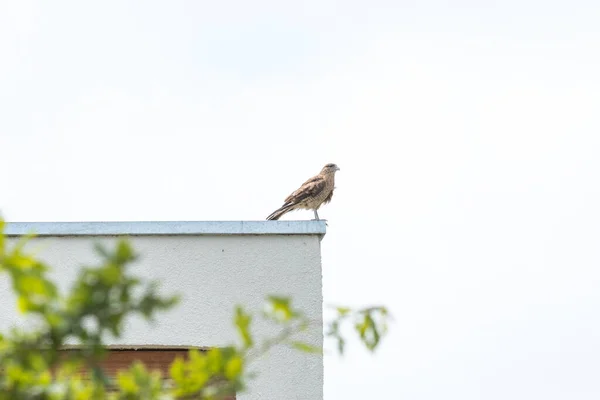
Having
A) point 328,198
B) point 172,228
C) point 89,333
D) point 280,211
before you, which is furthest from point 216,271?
point 328,198

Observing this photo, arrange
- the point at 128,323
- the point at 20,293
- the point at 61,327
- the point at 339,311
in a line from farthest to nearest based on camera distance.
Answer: the point at 128,323 → the point at 339,311 → the point at 61,327 → the point at 20,293

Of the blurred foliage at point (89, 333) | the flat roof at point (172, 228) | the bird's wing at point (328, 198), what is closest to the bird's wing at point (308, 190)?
the bird's wing at point (328, 198)

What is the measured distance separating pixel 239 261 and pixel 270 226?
31 cm

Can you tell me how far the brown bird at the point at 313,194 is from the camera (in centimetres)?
1189

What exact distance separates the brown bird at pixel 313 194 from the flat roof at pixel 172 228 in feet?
13.5

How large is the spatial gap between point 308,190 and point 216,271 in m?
5.10

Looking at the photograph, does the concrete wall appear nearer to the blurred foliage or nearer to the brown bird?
the brown bird

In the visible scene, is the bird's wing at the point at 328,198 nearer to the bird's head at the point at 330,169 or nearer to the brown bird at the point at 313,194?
the brown bird at the point at 313,194

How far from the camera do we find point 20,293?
182 centimetres

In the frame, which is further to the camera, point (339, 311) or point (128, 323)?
point (128, 323)

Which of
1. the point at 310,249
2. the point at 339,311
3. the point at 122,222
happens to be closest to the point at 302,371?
the point at 310,249

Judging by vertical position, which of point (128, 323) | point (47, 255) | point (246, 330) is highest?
point (47, 255)

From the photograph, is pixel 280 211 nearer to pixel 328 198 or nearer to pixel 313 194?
pixel 313 194

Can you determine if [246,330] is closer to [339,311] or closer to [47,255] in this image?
[339,311]
